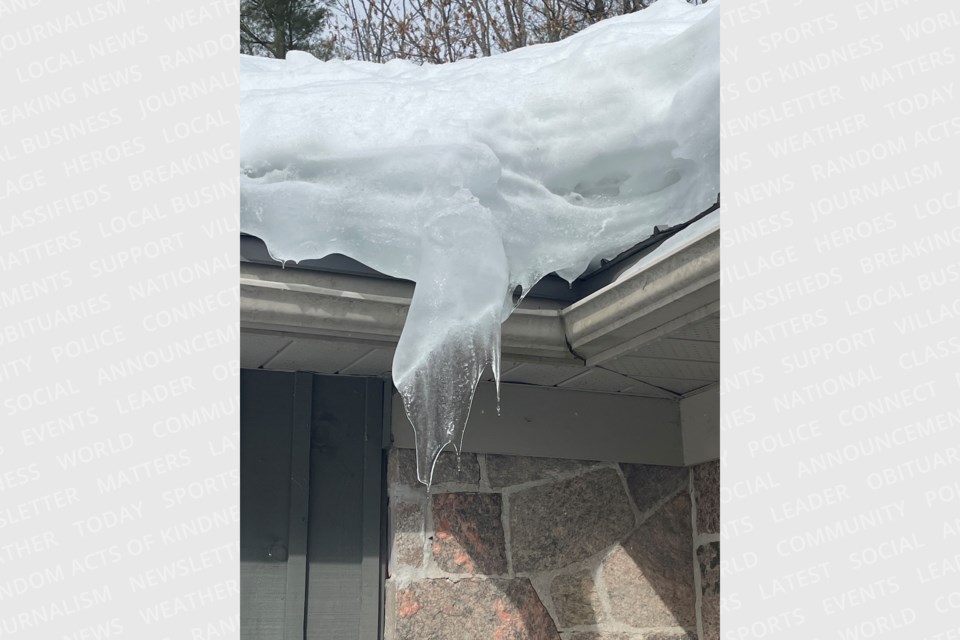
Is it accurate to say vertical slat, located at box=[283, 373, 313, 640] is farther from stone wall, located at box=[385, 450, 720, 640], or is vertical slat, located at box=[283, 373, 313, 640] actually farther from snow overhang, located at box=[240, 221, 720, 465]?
stone wall, located at box=[385, 450, 720, 640]

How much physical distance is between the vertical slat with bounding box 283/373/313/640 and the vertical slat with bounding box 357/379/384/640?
0.16 meters

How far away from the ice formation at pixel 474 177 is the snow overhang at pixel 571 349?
0.15m

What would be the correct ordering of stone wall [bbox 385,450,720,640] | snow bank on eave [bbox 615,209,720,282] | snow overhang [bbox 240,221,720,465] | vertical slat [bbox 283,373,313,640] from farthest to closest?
stone wall [bbox 385,450,720,640], vertical slat [bbox 283,373,313,640], snow overhang [bbox 240,221,720,465], snow bank on eave [bbox 615,209,720,282]

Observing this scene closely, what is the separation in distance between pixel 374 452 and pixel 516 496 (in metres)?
0.44

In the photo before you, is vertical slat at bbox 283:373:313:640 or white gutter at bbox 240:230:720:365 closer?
white gutter at bbox 240:230:720:365

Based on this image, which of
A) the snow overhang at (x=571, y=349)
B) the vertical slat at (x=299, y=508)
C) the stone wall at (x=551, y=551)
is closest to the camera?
the snow overhang at (x=571, y=349)

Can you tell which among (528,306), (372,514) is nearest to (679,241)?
(528,306)

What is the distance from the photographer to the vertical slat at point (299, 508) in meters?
2.90

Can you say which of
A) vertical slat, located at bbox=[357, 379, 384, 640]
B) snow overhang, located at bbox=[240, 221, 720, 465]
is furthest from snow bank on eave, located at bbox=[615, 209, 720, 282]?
vertical slat, located at bbox=[357, 379, 384, 640]

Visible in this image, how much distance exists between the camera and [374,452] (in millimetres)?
3051

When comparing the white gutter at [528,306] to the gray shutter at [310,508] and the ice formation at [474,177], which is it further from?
the gray shutter at [310,508]

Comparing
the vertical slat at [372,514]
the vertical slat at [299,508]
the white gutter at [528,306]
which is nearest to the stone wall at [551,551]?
the vertical slat at [372,514]

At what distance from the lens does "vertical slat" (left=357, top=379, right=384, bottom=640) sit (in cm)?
296

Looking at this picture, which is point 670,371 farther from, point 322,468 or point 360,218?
→ point 360,218
